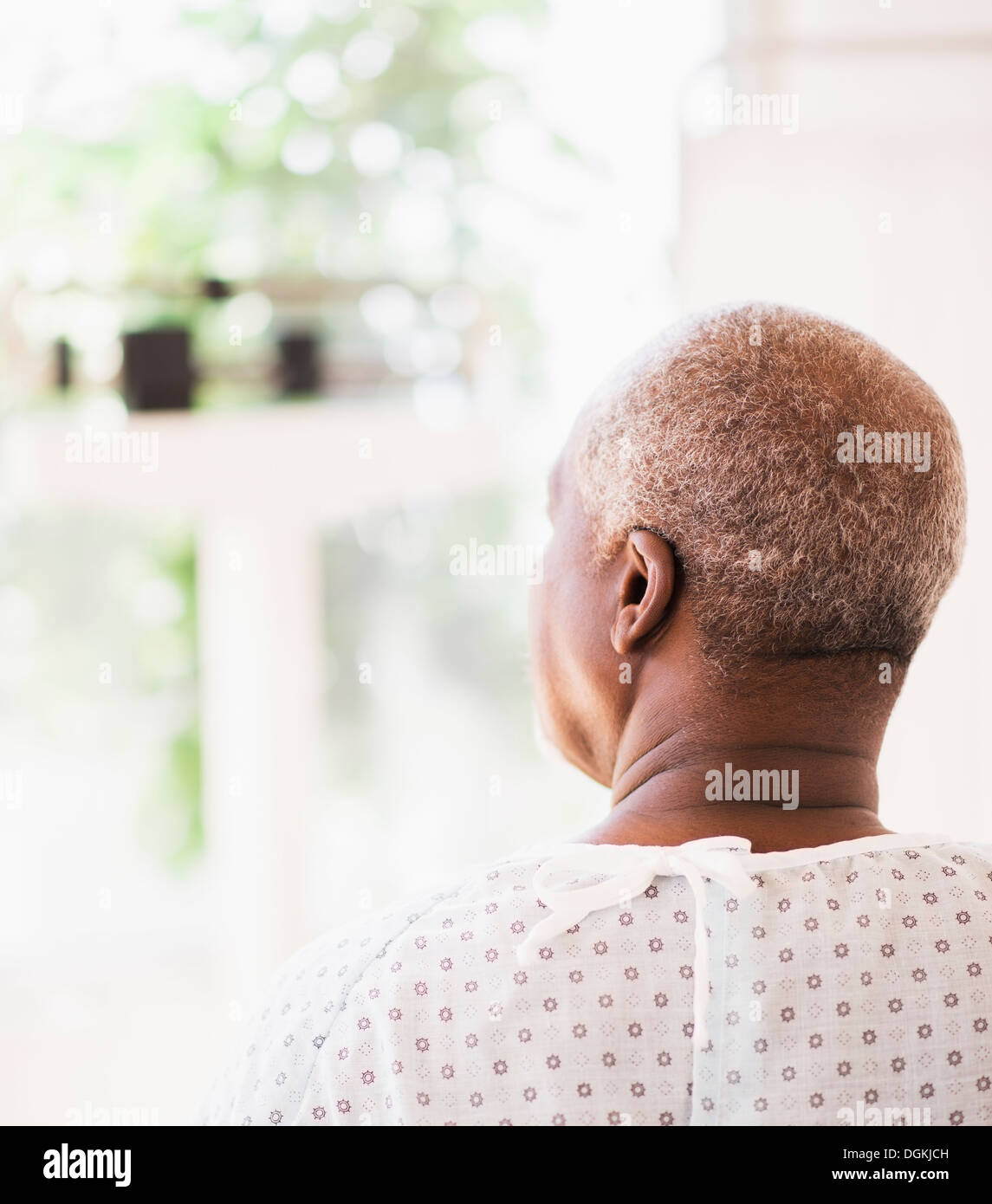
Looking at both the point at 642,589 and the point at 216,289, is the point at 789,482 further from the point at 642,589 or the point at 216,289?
the point at 216,289

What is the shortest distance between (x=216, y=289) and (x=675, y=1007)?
1873 millimetres

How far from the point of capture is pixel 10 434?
197 cm

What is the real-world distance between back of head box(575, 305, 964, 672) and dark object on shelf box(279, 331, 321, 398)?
1383 mm

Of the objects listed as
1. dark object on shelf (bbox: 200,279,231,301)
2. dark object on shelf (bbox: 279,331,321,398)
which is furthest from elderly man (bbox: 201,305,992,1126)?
dark object on shelf (bbox: 200,279,231,301)

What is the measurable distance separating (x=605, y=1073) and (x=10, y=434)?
171cm

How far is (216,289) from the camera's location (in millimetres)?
2180

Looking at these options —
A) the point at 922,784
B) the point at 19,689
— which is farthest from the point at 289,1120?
the point at 19,689

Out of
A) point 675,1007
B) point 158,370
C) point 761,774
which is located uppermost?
point 158,370

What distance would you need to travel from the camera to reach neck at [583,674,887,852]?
2.21 ft

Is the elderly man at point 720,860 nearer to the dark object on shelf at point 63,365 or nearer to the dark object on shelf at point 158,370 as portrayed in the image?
the dark object on shelf at point 158,370

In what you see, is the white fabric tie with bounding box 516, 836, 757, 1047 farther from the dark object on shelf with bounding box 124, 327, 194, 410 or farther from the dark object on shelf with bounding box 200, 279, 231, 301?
the dark object on shelf with bounding box 200, 279, 231, 301

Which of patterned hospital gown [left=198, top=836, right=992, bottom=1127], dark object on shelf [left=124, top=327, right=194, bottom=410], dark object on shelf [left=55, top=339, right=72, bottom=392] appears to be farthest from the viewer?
dark object on shelf [left=55, top=339, right=72, bottom=392]

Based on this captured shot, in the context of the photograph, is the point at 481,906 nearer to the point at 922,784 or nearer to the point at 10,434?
the point at 922,784

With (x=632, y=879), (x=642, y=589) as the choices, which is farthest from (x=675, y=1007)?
(x=642, y=589)
